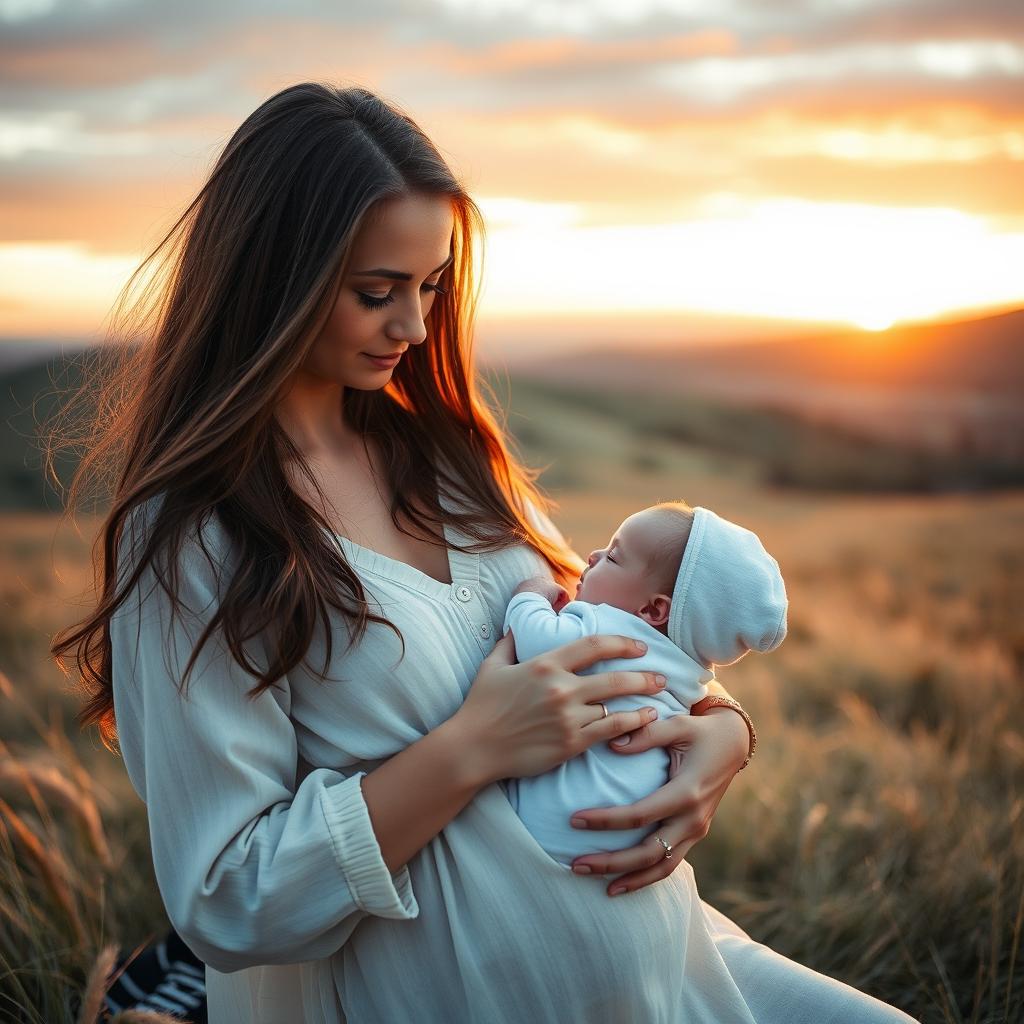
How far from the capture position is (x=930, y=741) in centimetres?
471

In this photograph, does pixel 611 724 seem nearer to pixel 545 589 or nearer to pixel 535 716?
pixel 535 716

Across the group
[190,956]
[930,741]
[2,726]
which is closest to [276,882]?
[190,956]

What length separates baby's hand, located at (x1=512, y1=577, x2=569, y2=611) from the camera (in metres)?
2.20

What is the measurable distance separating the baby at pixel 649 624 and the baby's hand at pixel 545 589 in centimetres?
4

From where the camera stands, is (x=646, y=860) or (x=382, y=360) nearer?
(x=646, y=860)

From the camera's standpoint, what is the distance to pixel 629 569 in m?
2.07

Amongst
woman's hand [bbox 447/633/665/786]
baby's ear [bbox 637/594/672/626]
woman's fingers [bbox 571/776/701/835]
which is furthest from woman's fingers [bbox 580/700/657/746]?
baby's ear [bbox 637/594/672/626]

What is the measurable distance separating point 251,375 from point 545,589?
2.74 ft

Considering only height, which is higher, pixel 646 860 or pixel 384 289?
pixel 384 289

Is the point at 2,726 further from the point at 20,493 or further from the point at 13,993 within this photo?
the point at 20,493

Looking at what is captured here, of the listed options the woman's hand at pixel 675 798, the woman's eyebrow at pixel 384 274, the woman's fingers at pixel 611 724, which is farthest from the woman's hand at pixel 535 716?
the woman's eyebrow at pixel 384 274

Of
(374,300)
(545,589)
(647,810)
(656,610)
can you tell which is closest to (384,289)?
(374,300)

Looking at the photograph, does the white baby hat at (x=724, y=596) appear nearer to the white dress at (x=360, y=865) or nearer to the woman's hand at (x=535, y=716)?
the woman's hand at (x=535, y=716)

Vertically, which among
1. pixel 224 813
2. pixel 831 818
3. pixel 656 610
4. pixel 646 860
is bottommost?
pixel 831 818
